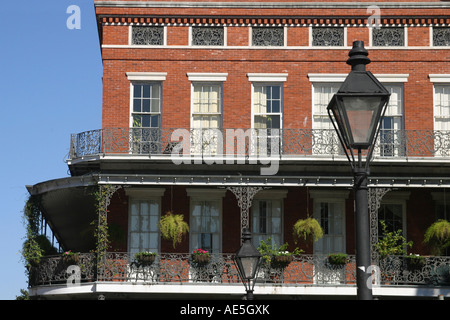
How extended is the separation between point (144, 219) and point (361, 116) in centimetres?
1757

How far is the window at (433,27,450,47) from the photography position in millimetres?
25594

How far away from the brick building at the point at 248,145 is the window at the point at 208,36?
0.11ft

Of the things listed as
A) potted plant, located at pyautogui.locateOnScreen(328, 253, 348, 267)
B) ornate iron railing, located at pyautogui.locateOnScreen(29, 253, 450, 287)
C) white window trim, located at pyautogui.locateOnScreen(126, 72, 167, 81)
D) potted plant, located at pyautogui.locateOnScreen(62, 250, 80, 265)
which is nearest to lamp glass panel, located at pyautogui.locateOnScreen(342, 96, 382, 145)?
ornate iron railing, located at pyautogui.locateOnScreen(29, 253, 450, 287)

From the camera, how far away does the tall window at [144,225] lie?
24531 millimetres

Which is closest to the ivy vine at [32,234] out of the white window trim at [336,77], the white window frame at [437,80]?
the white window trim at [336,77]

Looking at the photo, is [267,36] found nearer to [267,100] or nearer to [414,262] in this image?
[267,100]

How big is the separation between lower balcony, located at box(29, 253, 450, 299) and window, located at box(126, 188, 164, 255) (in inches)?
43.5

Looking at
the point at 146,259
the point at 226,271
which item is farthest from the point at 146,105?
the point at 226,271

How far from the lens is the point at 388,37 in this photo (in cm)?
2562

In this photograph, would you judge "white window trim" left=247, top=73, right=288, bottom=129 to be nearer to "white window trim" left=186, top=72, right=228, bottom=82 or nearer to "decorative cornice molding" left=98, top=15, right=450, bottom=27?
"white window trim" left=186, top=72, right=228, bottom=82

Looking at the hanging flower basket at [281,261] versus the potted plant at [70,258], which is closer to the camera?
the hanging flower basket at [281,261]

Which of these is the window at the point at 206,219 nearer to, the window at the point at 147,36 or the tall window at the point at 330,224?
the tall window at the point at 330,224
